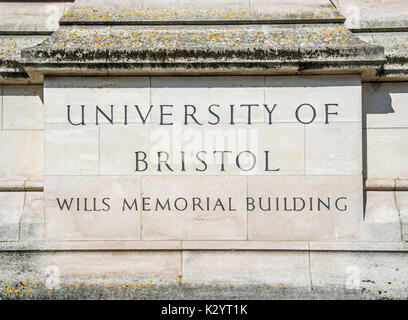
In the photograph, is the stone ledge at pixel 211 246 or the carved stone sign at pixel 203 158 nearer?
the stone ledge at pixel 211 246

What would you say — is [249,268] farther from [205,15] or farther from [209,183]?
[205,15]

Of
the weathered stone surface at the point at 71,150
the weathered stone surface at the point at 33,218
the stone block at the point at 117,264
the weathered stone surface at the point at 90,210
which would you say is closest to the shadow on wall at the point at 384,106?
the stone block at the point at 117,264

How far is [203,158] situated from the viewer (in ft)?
23.3

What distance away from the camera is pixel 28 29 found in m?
7.95

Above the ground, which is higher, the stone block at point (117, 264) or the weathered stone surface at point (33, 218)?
the weathered stone surface at point (33, 218)

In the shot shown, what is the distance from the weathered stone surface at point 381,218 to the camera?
7000mm

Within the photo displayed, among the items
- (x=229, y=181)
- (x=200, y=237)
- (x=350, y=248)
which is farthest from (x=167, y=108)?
(x=350, y=248)

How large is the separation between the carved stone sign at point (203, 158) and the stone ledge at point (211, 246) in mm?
104

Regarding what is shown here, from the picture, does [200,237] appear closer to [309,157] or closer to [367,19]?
[309,157]

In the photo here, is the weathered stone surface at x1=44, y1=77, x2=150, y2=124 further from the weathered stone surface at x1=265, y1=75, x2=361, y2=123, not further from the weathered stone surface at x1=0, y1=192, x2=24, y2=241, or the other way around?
the weathered stone surface at x1=265, y1=75, x2=361, y2=123

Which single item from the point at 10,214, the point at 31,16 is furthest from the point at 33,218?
the point at 31,16

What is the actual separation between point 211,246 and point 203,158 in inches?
49.2

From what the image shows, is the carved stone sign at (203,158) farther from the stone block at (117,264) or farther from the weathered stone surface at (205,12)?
the weathered stone surface at (205,12)
